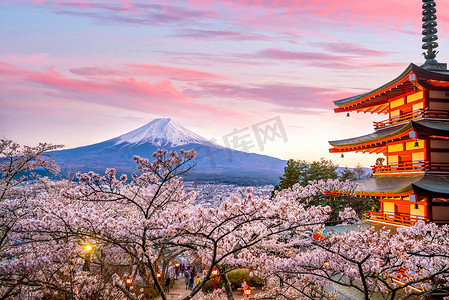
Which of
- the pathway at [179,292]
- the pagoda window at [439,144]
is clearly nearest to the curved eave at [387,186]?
the pagoda window at [439,144]

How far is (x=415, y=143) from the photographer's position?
34.8 feet

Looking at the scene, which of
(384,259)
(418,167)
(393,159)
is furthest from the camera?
(393,159)

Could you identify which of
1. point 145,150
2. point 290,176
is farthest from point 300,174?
point 145,150

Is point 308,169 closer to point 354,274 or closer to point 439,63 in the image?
point 439,63

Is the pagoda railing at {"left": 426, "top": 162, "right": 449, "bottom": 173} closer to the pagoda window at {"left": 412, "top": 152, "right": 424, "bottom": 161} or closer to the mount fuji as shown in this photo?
the pagoda window at {"left": 412, "top": 152, "right": 424, "bottom": 161}

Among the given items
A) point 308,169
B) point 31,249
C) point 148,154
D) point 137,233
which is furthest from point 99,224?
point 148,154

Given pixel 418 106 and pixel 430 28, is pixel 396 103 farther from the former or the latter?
pixel 430 28

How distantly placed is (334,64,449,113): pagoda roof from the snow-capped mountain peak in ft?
248

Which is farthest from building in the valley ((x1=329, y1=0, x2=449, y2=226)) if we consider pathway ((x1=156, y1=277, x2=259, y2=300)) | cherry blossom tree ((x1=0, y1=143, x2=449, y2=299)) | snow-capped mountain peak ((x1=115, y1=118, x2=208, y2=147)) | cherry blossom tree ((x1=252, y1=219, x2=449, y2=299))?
snow-capped mountain peak ((x1=115, y1=118, x2=208, y2=147))

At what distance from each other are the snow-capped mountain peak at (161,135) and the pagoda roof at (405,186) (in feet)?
257

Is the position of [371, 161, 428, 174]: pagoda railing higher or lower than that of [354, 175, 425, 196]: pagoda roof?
higher

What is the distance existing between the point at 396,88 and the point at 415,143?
2.74 meters

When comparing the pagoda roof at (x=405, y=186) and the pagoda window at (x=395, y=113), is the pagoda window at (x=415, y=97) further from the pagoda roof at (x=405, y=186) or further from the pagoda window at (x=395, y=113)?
the pagoda roof at (x=405, y=186)

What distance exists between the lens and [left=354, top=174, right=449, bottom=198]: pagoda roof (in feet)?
30.9
